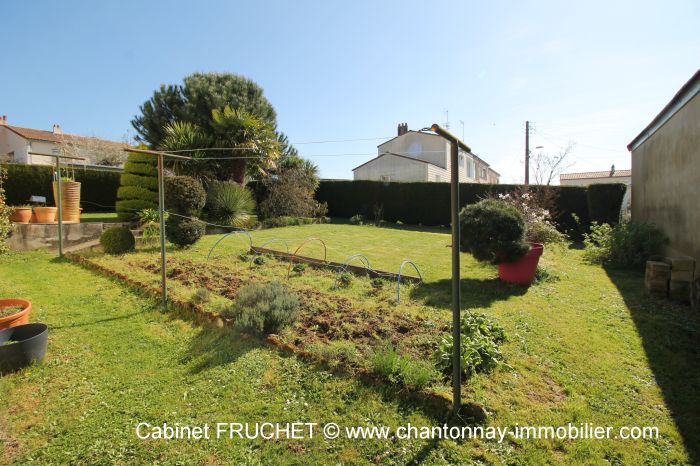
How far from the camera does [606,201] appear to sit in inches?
491

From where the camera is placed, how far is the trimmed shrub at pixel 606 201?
12344 mm

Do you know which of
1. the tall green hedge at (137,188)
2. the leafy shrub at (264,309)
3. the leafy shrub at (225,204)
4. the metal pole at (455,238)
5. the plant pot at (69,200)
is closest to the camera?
the metal pole at (455,238)

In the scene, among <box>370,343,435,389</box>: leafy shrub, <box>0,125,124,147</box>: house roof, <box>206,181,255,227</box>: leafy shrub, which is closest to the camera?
<box>370,343,435,389</box>: leafy shrub

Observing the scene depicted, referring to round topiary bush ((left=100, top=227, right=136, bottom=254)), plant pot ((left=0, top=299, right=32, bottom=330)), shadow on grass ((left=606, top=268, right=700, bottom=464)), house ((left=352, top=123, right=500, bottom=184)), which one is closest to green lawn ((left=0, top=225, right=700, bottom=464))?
shadow on grass ((left=606, top=268, right=700, bottom=464))

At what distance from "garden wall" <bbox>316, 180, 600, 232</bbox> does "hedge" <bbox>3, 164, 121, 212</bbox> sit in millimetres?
9519

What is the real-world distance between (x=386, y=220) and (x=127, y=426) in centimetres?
1534

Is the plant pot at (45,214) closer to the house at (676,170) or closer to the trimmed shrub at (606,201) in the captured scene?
the house at (676,170)

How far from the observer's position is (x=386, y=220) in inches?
683

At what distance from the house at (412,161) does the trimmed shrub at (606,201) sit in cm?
1175

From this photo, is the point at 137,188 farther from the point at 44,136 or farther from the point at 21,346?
the point at 44,136

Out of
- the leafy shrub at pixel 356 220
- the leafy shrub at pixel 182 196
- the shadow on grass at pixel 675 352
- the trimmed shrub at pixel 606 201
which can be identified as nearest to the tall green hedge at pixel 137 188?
the leafy shrub at pixel 182 196

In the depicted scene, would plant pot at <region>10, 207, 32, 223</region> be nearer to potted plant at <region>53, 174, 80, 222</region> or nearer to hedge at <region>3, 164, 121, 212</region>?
potted plant at <region>53, 174, 80, 222</region>

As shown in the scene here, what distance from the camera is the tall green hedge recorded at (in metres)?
10.0

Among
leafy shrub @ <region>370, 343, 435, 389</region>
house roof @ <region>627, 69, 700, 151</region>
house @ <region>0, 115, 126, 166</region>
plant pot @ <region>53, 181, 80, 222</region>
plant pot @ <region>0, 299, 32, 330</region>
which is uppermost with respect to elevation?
house @ <region>0, 115, 126, 166</region>
